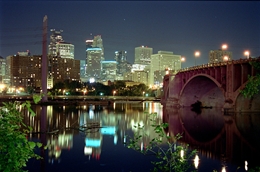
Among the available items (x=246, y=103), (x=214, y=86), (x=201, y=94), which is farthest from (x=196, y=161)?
(x=201, y=94)

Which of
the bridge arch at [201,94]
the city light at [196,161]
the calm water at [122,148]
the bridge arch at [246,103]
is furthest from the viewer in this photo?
the bridge arch at [201,94]

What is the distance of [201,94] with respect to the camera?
79.9 m

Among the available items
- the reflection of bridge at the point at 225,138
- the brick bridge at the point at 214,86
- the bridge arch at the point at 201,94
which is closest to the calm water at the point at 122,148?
the reflection of bridge at the point at 225,138

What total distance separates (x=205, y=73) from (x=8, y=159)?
6054 centimetres

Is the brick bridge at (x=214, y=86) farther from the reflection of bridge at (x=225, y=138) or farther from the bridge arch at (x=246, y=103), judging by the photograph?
the reflection of bridge at (x=225, y=138)

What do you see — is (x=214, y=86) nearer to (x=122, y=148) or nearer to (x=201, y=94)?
(x=201, y=94)

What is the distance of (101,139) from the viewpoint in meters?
31.0

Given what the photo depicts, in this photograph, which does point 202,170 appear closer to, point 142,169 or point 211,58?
point 142,169

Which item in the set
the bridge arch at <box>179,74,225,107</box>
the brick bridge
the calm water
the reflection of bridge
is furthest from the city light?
the bridge arch at <box>179,74,225,107</box>

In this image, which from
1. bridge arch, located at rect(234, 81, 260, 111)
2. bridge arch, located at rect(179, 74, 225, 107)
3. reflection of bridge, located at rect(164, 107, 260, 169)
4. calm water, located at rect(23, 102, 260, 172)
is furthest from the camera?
bridge arch, located at rect(179, 74, 225, 107)

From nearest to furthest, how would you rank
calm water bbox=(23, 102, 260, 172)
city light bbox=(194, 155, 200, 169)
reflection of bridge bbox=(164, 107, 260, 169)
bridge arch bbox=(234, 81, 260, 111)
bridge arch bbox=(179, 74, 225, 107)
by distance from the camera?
calm water bbox=(23, 102, 260, 172) < city light bbox=(194, 155, 200, 169) < reflection of bridge bbox=(164, 107, 260, 169) < bridge arch bbox=(234, 81, 260, 111) < bridge arch bbox=(179, 74, 225, 107)

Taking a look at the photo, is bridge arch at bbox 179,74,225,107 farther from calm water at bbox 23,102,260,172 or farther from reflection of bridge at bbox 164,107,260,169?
calm water at bbox 23,102,260,172

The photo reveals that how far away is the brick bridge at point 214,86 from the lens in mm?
55312

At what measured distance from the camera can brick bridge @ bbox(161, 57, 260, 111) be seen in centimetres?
5531
